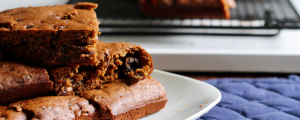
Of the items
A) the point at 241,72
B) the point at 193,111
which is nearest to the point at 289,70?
the point at 241,72

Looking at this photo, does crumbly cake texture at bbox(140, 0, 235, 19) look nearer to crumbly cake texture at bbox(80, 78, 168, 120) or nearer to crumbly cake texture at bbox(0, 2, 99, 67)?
crumbly cake texture at bbox(80, 78, 168, 120)

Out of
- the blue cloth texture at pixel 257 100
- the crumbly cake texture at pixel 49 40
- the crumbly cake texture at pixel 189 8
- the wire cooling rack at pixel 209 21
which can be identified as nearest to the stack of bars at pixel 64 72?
the crumbly cake texture at pixel 49 40

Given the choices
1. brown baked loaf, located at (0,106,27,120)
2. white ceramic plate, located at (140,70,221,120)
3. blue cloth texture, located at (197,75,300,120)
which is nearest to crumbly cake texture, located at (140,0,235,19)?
blue cloth texture, located at (197,75,300,120)

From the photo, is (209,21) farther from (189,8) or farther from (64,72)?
(64,72)

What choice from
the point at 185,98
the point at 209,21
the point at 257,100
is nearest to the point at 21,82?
the point at 185,98

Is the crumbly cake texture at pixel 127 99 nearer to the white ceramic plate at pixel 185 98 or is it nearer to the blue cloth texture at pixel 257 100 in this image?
the white ceramic plate at pixel 185 98
